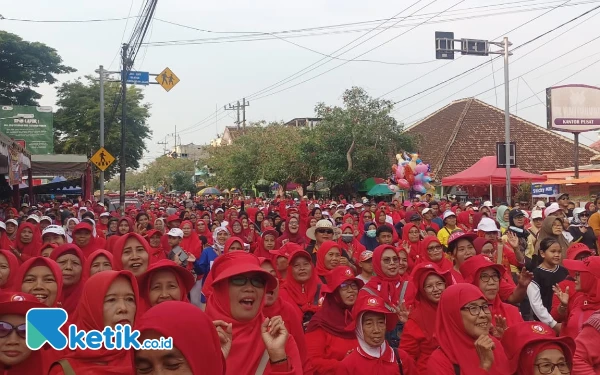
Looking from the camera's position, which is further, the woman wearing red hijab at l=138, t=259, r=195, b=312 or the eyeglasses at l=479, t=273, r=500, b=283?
the eyeglasses at l=479, t=273, r=500, b=283

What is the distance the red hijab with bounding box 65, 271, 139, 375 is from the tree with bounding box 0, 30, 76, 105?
26352mm

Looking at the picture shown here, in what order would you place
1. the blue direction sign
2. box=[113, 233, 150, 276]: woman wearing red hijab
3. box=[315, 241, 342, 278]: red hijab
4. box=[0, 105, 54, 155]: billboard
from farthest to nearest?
box=[0, 105, 54, 155]: billboard, the blue direction sign, box=[315, 241, 342, 278]: red hijab, box=[113, 233, 150, 276]: woman wearing red hijab

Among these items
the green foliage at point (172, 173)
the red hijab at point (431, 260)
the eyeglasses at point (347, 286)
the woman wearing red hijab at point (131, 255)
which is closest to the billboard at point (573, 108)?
the red hijab at point (431, 260)

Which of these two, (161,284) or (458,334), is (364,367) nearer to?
(458,334)

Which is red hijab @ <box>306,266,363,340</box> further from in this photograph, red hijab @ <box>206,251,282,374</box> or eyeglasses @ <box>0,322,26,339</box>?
eyeglasses @ <box>0,322,26,339</box>

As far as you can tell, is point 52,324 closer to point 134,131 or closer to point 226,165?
point 134,131

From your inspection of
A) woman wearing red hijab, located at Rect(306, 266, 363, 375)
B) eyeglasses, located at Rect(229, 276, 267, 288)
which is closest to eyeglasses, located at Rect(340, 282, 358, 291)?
woman wearing red hijab, located at Rect(306, 266, 363, 375)

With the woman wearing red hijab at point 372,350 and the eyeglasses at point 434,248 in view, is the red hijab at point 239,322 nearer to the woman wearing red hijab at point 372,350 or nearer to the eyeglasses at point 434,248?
the woman wearing red hijab at point 372,350

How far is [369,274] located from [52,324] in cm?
357

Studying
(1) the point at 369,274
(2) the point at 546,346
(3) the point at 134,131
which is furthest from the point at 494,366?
(3) the point at 134,131

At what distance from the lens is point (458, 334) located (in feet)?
11.6

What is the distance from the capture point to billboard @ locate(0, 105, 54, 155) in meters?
25.7

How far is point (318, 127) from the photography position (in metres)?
29.1

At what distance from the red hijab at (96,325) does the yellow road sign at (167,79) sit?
55.6 ft
